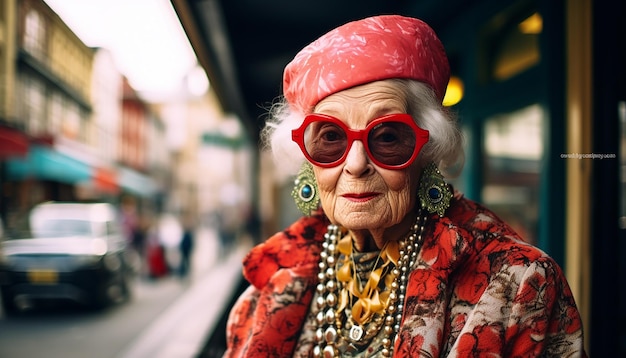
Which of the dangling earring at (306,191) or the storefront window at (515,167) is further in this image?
the storefront window at (515,167)

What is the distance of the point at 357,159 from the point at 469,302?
41 centimetres

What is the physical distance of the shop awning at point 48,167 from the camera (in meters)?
3.12

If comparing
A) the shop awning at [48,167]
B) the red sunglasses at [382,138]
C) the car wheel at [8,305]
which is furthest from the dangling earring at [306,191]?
the car wheel at [8,305]

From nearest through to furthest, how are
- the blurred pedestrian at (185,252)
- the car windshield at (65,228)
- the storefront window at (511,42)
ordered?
the storefront window at (511,42)
the car windshield at (65,228)
the blurred pedestrian at (185,252)

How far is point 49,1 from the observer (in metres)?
2.31

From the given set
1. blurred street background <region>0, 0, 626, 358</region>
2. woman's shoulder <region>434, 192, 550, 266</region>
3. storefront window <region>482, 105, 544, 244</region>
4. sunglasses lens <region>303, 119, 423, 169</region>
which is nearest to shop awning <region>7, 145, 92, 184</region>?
blurred street background <region>0, 0, 626, 358</region>

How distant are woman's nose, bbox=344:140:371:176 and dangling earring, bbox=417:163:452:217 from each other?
175 millimetres

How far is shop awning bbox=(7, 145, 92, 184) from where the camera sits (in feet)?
10.2

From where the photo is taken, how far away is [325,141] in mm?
1245

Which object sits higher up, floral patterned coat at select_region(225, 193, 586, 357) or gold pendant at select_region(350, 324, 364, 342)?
floral patterned coat at select_region(225, 193, 586, 357)

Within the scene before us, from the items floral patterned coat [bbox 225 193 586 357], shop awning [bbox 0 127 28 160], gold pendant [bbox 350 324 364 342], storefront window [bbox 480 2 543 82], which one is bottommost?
gold pendant [bbox 350 324 364 342]

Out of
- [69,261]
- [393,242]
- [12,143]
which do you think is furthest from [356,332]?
[69,261]

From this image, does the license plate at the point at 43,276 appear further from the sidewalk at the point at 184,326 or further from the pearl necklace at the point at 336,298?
the pearl necklace at the point at 336,298

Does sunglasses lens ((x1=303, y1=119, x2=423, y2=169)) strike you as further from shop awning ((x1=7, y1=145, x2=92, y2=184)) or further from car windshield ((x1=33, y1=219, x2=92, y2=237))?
car windshield ((x1=33, y1=219, x2=92, y2=237))
